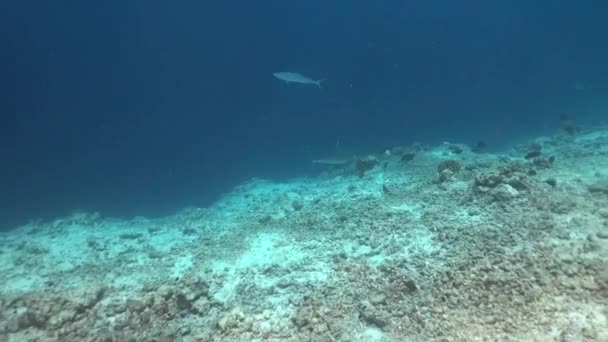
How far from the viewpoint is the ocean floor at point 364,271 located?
5.22 metres

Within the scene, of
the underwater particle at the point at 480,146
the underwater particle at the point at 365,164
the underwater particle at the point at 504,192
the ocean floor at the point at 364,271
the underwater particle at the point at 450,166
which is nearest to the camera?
the ocean floor at the point at 364,271

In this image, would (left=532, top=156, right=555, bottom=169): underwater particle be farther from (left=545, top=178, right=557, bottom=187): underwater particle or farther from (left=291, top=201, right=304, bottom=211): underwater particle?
(left=291, top=201, right=304, bottom=211): underwater particle

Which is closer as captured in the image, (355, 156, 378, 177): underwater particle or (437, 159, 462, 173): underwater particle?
(437, 159, 462, 173): underwater particle

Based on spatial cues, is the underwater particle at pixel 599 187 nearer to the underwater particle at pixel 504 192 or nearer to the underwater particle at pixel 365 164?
the underwater particle at pixel 504 192

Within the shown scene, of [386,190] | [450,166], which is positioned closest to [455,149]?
[450,166]

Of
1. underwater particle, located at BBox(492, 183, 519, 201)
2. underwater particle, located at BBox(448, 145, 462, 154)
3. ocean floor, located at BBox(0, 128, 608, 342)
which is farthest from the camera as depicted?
underwater particle, located at BBox(448, 145, 462, 154)

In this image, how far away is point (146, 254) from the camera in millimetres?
9805

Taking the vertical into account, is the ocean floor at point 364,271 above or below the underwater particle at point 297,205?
above

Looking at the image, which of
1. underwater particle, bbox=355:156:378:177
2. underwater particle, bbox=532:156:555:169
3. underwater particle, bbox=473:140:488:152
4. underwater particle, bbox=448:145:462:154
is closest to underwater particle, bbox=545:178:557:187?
underwater particle, bbox=532:156:555:169

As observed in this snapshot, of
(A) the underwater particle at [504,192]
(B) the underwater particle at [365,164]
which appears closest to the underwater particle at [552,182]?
(A) the underwater particle at [504,192]

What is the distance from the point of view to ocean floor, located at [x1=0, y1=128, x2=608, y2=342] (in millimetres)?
5219

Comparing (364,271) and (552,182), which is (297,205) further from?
(552,182)

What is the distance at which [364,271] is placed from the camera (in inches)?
262

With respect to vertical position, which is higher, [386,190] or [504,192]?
[504,192]
